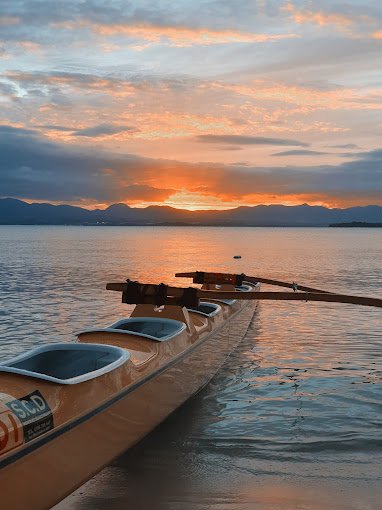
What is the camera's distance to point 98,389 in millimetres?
7203

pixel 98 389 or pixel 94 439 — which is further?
pixel 98 389

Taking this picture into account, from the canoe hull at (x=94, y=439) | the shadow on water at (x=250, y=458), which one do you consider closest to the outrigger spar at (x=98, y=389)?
the canoe hull at (x=94, y=439)

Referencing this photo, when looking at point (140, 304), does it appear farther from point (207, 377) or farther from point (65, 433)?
point (65, 433)

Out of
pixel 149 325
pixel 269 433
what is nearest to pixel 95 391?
pixel 269 433

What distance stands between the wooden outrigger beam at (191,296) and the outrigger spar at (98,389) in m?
0.02

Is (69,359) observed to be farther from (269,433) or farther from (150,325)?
(269,433)

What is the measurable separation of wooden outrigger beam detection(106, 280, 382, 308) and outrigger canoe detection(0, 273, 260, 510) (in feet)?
0.07

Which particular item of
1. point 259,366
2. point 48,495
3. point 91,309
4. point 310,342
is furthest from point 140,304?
point 91,309

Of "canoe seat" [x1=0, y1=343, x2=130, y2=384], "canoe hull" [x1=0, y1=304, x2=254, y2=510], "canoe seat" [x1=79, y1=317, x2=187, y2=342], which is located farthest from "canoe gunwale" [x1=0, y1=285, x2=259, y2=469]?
"canoe seat" [x1=79, y1=317, x2=187, y2=342]

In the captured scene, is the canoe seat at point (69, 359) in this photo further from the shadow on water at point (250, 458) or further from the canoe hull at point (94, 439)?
the shadow on water at point (250, 458)

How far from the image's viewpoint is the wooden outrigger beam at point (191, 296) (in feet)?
34.8

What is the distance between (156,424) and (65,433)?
2.86 meters

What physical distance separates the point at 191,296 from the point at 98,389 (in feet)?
12.9

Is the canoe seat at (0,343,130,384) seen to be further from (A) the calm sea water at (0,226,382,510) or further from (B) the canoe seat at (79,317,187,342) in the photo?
(B) the canoe seat at (79,317,187,342)
